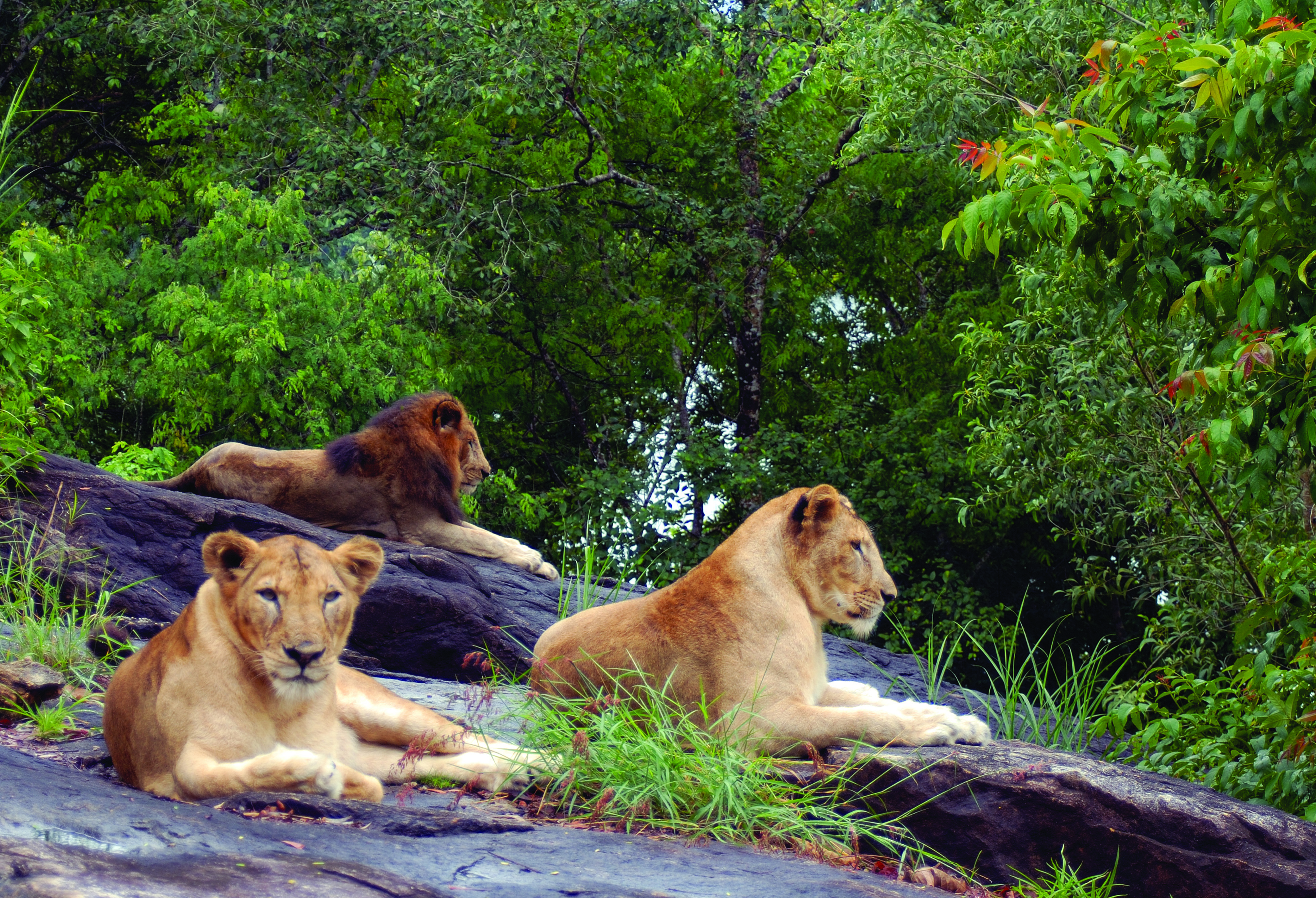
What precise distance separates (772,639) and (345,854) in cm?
203

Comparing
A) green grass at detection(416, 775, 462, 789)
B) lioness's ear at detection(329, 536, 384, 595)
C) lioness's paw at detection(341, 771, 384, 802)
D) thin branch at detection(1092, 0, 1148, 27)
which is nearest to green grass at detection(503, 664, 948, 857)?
green grass at detection(416, 775, 462, 789)

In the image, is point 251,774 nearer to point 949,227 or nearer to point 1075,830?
point 1075,830

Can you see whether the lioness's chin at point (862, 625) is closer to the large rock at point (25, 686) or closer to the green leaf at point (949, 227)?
the green leaf at point (949, 227)

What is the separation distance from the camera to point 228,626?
13.0ft

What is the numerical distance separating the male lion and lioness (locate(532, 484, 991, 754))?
166 inches

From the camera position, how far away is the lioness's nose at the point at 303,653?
385 cm

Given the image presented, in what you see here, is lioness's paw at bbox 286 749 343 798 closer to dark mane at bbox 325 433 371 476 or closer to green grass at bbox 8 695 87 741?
green grass at bbox 8 695 87 741

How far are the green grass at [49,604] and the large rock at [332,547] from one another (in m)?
0.05

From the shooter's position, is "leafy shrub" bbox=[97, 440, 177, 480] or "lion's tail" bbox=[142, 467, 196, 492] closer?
"lion's tail" bbox=[142, 467, 196, 492]

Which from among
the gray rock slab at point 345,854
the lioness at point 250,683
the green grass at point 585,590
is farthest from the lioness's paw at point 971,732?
the green grass at point 585,590

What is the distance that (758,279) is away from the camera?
16812 mm

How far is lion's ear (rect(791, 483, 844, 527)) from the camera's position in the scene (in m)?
5.00

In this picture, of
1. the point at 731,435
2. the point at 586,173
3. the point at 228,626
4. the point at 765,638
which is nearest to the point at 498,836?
the point at 228,626

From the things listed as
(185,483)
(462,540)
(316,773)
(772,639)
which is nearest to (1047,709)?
(772,639)
